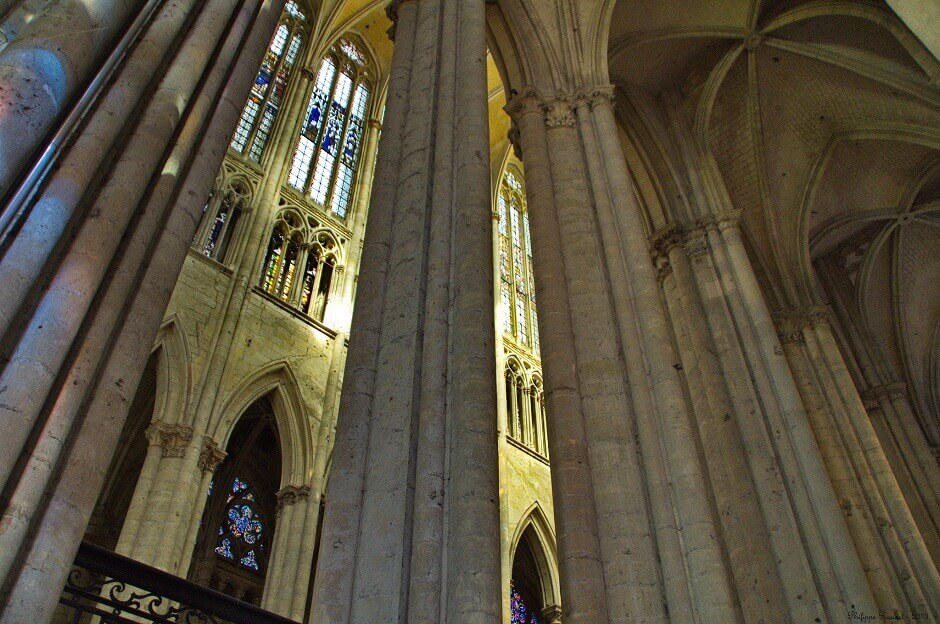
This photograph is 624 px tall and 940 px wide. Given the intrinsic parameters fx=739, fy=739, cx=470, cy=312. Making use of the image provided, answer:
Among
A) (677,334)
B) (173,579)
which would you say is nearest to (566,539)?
(173,579)

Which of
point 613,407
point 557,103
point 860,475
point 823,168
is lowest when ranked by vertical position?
point 613,407

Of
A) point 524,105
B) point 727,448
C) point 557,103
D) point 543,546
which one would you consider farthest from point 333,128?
point 727,448

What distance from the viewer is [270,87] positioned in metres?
15.0

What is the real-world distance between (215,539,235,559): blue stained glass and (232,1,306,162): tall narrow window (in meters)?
7.20

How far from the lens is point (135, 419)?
43.9ft

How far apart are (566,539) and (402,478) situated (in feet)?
5.59

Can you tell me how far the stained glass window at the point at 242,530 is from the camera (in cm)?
1376

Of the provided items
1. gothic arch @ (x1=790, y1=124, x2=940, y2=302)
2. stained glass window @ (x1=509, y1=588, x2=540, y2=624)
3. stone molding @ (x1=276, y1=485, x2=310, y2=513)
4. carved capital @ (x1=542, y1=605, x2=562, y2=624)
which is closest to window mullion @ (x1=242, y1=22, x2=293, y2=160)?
stone molding @ (x1=276, y1=485, x2=310, y2=513)

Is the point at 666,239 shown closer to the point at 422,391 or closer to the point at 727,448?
the point at 727,448

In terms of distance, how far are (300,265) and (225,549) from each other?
17.8ft

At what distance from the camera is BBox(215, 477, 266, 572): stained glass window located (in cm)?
1376

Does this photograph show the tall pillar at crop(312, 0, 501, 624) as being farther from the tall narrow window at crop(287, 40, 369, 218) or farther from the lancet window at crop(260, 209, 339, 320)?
the tall narrow window at crop(287, 40, 369, 218)

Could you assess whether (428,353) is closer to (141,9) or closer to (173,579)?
(173,579)

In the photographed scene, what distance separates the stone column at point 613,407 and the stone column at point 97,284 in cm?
306
